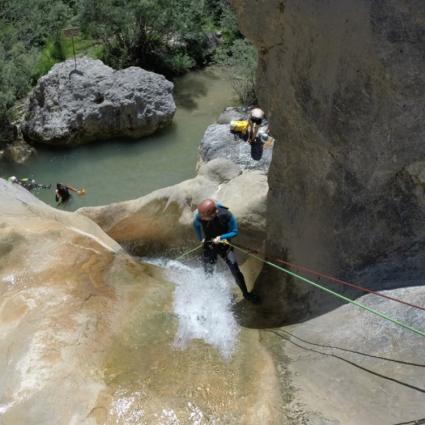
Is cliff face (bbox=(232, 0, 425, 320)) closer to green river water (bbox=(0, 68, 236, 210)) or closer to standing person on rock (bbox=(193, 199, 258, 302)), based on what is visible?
standing person on rock (bbox=(193, 199, 258, 302))

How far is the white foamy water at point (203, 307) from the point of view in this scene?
677cm

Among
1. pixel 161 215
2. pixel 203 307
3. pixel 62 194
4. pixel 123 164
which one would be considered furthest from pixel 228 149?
pixel 203 307

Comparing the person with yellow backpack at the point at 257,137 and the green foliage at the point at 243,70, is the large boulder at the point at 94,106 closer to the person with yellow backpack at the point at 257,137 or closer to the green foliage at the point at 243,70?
the green foliage at the point at 243,70

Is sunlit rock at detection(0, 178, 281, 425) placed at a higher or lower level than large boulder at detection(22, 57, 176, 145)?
higher

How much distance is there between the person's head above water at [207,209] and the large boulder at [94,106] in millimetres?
10879

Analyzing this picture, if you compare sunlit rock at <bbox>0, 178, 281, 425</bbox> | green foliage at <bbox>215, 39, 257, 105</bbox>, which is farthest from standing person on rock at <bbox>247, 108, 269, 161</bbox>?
sunlit rock at <bbox>0, 178, 281, 425</bbox>

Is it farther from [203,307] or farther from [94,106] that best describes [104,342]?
[94,106]

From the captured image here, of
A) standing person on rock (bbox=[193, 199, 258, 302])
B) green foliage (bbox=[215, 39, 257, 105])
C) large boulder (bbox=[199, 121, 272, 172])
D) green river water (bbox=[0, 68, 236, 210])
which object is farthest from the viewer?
green foliage (bbox=[215, 39, 257, 105])

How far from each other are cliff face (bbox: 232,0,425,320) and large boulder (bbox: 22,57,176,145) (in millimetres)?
10270

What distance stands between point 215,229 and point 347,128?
212 cm

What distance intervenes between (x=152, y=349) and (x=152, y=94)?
12340 mm

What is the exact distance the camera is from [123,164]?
1650 centimetres

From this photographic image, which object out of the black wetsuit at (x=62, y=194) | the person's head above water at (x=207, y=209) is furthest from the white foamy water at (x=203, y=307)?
the black wetsuit at (x=62, y=194)

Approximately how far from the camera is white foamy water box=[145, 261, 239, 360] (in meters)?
6.77
